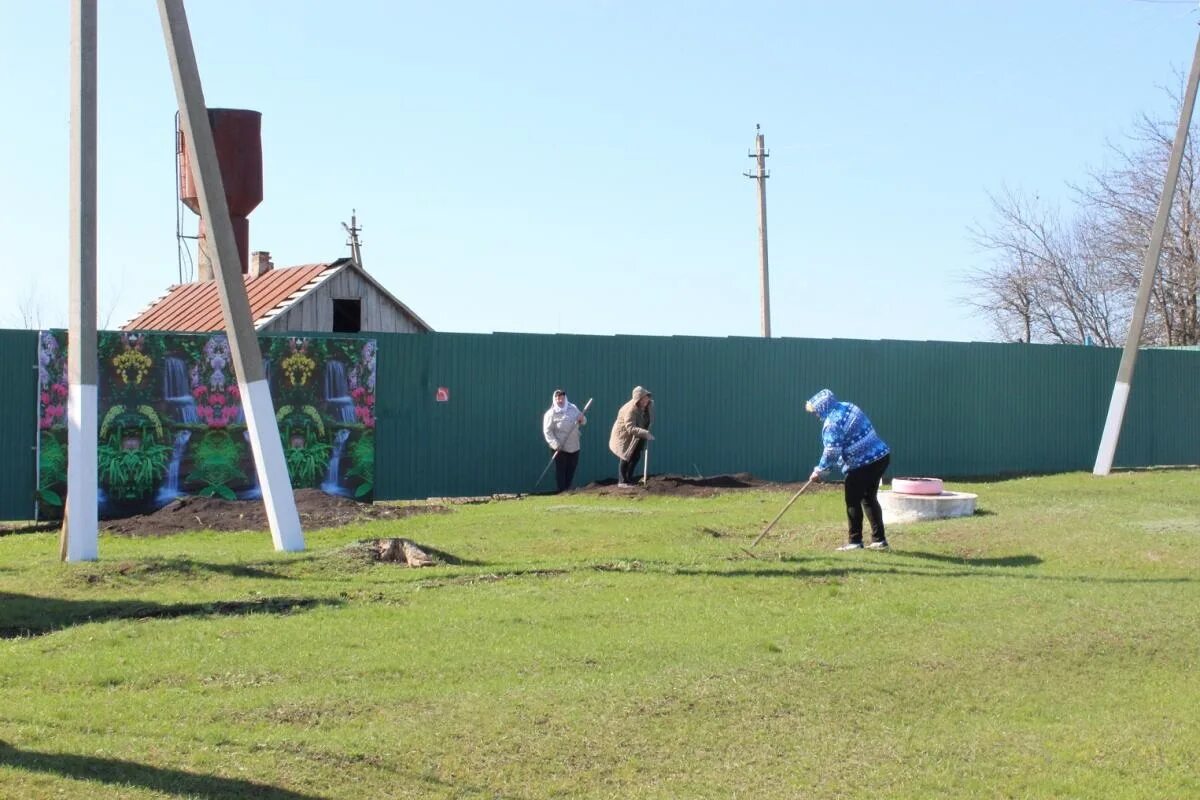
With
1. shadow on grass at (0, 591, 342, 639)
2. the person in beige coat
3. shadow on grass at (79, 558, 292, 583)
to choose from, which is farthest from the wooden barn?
shadow on grass at (0, 591, 342, 639)

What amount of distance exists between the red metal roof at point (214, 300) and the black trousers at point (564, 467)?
6.64m

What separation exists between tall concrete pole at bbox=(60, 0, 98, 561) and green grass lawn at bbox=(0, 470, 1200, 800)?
47 cm

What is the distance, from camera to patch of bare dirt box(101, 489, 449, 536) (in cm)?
1447

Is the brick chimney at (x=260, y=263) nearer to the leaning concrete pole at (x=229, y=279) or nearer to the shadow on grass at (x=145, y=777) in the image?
the leaning concrete pole at (x=229, y=279)

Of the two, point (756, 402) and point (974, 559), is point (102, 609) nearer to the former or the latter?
point (974, 559)

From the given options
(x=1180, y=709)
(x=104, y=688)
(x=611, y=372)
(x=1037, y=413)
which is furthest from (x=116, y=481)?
(x=1037, y=413)

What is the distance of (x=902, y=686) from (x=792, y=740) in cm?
133

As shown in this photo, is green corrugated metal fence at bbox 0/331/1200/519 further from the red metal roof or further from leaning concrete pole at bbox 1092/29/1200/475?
the red metal roof

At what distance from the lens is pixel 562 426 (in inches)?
741

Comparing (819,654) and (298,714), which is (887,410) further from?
(298,714)

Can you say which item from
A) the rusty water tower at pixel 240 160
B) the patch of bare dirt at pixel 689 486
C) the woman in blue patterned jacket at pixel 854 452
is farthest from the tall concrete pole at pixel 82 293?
the rusty water tower at pixel 240 160

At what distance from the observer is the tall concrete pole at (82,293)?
11.5 metres

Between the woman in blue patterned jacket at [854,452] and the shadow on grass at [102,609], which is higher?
the woman in blue patterned jacket at [854,452]

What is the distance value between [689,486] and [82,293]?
30.8 ft
